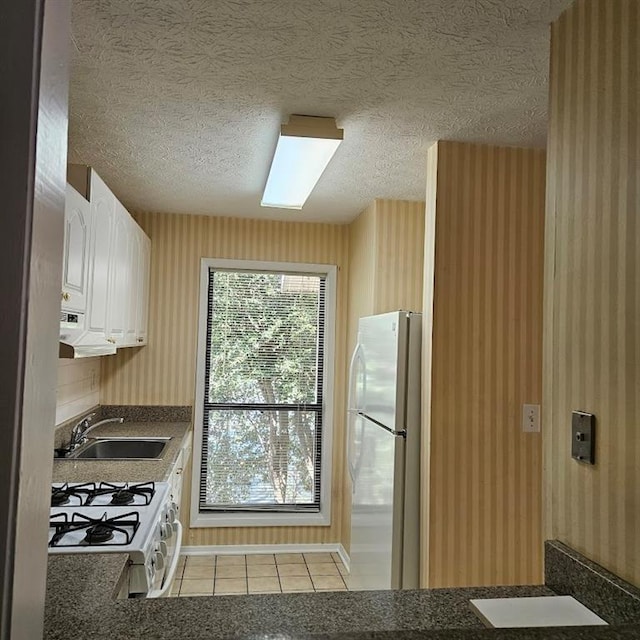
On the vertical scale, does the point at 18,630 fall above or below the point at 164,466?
above

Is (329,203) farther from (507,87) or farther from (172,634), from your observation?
(172,634)

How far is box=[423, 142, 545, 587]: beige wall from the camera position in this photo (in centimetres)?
258

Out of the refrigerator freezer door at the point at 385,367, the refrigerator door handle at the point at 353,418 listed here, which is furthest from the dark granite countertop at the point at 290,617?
the refrigerator door handle at the point at 353,418

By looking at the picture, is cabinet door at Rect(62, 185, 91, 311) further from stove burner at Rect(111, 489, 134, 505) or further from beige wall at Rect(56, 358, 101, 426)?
beige wall at Rect(56, 358, 101, 426)

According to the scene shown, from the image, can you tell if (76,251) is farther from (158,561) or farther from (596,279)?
(596,279)

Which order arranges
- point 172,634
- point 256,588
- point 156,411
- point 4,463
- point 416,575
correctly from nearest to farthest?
point 4,463, point 172,634, point 416,575, point 256,588, point 156,411

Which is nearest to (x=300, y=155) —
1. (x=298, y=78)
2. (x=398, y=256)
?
(x=298, y=78)

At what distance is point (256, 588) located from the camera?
3.76 meters

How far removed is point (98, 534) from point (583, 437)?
1466mm

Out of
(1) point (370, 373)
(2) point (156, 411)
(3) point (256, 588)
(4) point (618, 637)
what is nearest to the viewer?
(4) point (618, 637)

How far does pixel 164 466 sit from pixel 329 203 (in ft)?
6.43

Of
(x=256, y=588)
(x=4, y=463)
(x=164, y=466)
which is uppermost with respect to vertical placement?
(x=4, y=463)

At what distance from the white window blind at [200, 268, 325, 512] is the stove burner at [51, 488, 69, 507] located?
6.71ft

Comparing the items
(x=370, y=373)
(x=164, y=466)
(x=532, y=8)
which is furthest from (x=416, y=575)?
(x=532, y=8)
